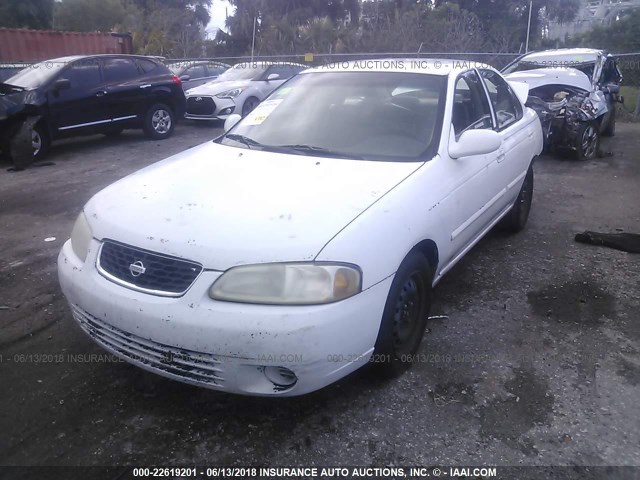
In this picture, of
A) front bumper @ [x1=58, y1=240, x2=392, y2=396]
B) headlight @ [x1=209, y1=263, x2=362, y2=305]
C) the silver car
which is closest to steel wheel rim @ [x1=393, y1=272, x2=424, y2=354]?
front bumper @ [x1=58, y1=240, x2=392, y2=396]

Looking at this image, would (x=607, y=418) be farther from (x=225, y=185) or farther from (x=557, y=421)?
(x=225, y=185)

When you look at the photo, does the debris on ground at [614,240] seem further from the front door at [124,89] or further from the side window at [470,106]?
the front door at [124,89]

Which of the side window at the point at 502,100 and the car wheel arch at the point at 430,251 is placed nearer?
the car wheel arch at the point at 430,251

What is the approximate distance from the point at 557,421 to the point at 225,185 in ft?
6.61

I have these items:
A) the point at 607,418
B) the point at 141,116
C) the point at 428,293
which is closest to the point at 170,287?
the point at 428,293

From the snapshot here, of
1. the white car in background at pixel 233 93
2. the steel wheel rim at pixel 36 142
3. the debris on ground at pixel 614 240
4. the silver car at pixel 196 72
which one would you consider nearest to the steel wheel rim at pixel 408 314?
the debris on ground at pixel 614 240

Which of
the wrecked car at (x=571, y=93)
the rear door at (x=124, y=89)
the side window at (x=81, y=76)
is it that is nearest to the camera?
the wrecked car at (x=571, y=93)

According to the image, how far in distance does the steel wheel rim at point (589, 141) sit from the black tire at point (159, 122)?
7329 millimetres

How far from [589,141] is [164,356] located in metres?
7.77

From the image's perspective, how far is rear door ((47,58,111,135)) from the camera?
27.9ft

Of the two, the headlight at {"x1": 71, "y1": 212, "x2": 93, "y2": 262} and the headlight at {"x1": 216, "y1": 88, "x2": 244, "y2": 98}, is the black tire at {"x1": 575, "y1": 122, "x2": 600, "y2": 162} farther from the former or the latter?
the headlight at {"x1": 71, "y1": 212, "x2": 93, "y2": 262}

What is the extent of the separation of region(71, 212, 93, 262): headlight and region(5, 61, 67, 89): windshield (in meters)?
6.73

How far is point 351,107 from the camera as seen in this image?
354 cm

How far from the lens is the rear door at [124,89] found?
9.29 m
